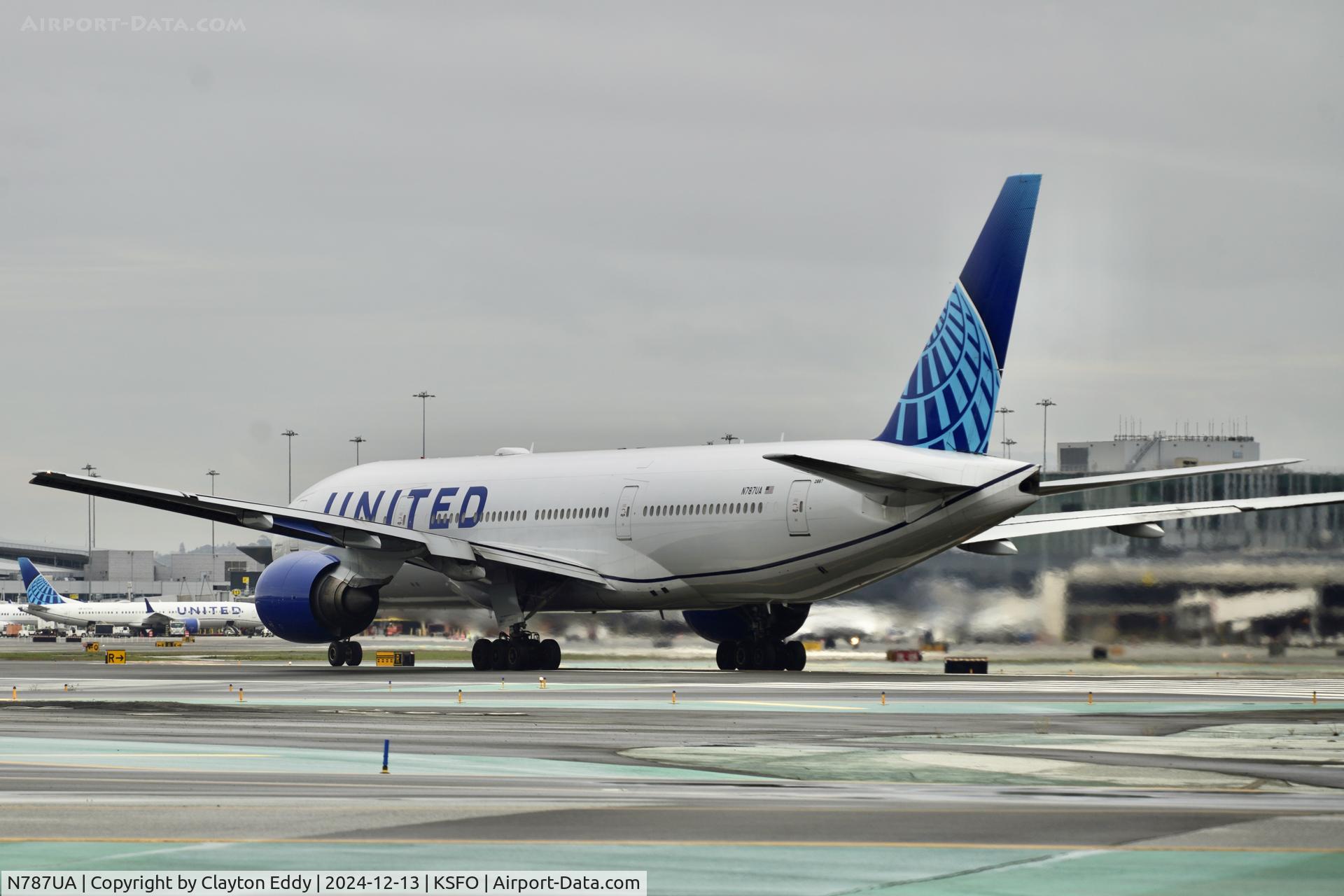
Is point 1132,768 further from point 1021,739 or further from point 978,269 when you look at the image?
point 978,269

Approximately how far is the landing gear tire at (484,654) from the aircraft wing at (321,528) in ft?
7.20

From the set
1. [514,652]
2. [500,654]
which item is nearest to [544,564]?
[514,652]

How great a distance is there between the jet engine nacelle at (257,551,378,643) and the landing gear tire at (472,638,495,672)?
3052 millimetres

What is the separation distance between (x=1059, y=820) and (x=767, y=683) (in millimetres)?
21077

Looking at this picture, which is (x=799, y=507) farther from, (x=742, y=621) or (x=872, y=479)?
(x=742, y=621)

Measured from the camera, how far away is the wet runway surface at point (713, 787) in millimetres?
10484

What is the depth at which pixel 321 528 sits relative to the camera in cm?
4044

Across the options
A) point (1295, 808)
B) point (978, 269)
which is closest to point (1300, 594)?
point (978, 269)

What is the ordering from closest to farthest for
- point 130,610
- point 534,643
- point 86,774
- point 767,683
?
point 86,774, point 767,683, point 534,643, point 130,610

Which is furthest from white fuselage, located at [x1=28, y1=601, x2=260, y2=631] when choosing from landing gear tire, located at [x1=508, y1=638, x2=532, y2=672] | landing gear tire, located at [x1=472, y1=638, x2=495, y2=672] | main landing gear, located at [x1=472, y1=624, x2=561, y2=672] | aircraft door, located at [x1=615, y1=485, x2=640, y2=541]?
aircraft door, located at [x1=615, y1=485, x2=640, y2=541]

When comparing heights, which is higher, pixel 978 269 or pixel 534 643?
pixel 978 269

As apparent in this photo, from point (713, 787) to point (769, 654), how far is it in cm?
2705

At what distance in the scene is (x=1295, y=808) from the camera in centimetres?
1310
